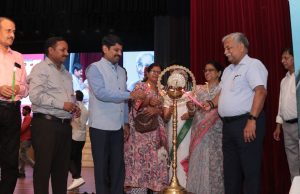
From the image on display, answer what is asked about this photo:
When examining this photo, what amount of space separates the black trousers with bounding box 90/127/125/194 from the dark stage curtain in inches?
69.4

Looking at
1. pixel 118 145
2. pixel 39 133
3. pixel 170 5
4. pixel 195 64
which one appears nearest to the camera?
pixel 39 133

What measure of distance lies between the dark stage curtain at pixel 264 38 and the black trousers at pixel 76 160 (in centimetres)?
168

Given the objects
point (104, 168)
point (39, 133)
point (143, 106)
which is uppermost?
point (143, 106)

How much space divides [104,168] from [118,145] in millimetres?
197

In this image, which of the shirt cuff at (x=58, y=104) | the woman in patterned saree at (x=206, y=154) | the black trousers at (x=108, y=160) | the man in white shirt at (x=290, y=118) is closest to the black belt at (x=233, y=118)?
the woman in patterned saree at (x=206, y=154)

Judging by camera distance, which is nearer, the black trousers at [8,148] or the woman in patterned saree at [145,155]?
the black trousers at [8,148]

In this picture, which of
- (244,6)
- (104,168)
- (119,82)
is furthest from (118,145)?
(244,6)

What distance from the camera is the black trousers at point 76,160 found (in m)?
4.50

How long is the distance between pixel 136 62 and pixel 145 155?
5.79 metres

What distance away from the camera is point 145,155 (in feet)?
10.8

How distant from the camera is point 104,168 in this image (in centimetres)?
274

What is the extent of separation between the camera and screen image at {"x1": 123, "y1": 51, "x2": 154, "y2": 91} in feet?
29.0

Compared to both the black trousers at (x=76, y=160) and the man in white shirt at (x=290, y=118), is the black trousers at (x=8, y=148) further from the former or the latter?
the man in white shirt at (x=290, y=118)

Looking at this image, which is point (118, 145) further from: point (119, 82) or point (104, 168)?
point (119, 82)
